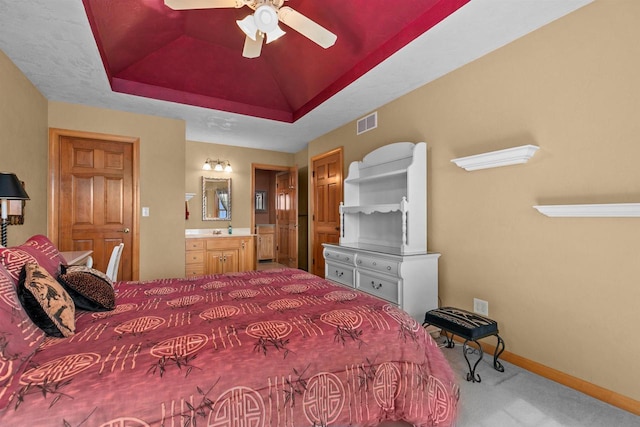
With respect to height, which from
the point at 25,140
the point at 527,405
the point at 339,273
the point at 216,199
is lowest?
the point at 527,405

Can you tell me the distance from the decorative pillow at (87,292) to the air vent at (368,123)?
3067mm

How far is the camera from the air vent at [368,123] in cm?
360

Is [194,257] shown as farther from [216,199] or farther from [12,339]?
[12,339]

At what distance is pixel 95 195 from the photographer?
361cm

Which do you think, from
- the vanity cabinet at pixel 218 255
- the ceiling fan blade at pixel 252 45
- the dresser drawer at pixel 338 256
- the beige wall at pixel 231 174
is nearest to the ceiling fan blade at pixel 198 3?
the ceiling fan blade at pixel 252 45

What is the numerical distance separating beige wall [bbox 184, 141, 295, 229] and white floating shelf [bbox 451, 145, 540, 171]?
156 inches

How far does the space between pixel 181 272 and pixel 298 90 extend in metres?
2.80

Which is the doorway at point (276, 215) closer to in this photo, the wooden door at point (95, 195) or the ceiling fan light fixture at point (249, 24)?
the wooden door at point (95, 195)

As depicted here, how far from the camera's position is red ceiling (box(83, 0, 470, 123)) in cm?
239

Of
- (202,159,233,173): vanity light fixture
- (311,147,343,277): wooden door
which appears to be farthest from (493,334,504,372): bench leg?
(202,159,233,173): vanity light fixture

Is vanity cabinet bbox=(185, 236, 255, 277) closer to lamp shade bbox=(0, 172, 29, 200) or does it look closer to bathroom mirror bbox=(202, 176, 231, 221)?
bathroom mirror bbox=(202, 176, 231, 221)

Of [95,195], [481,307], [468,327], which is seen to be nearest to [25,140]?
[95,195]

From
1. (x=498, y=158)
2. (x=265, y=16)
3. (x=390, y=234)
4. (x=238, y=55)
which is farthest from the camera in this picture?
(x=238, y=55)

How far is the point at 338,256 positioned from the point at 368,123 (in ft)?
5.46
